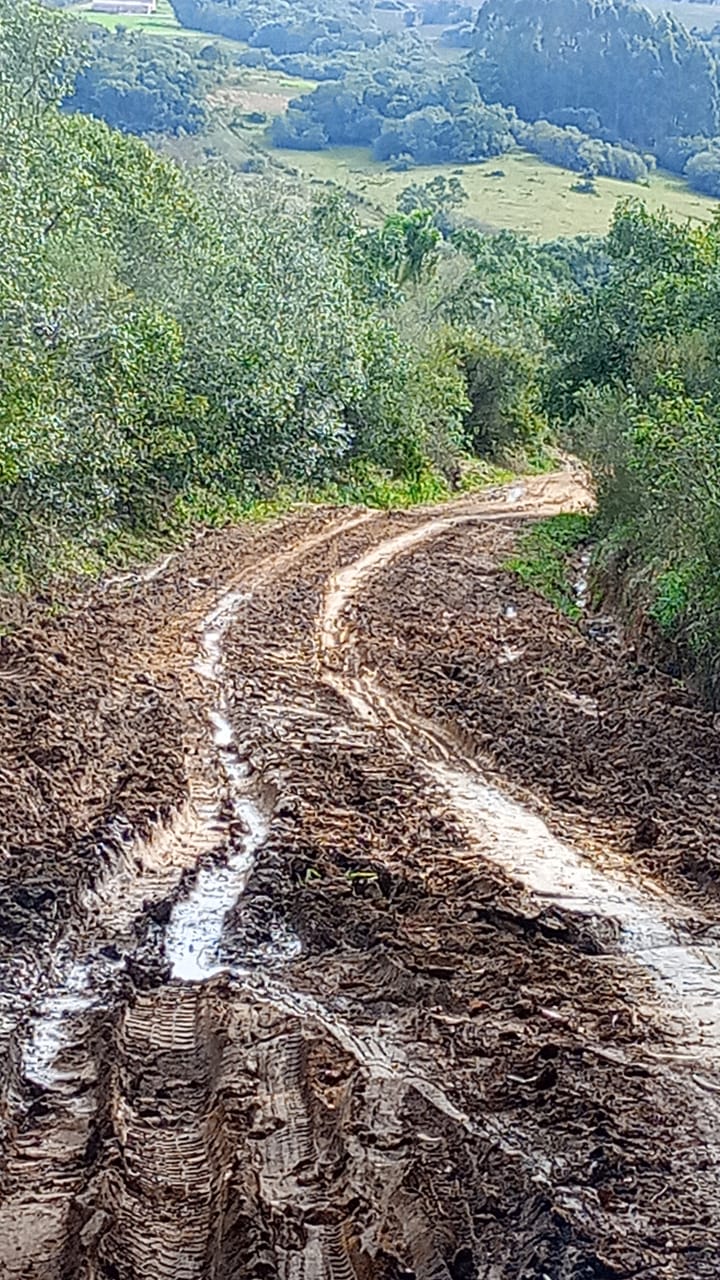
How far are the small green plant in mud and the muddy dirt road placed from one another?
380 cm

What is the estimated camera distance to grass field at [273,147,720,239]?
75.1m

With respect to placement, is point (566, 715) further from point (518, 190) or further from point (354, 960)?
point (518, 190)

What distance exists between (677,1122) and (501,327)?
39183mm

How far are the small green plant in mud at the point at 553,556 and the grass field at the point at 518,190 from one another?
5013 centimetres

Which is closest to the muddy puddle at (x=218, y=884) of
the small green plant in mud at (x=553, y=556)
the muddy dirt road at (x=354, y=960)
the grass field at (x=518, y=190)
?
the muddy dirt road at (x=354, y=960)

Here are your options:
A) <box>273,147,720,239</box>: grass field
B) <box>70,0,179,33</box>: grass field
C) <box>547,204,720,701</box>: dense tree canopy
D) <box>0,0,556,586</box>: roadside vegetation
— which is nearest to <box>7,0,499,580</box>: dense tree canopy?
<box>0,0,556,586</box>: roadside vegetation

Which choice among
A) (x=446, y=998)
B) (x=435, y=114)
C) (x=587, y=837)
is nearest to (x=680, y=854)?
(x=587, y=837)

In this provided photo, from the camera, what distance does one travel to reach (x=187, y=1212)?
5.46m

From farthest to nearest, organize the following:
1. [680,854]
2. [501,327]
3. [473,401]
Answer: [501,327] → [473,401] → [680,854]

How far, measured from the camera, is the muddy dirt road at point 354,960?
17.3ft

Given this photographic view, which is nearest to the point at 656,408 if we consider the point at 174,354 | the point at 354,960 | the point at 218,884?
A: the point at 174,354

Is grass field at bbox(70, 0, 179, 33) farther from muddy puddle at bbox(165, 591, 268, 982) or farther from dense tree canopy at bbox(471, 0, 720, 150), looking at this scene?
muddy puddle at bbox(165, 591, 268, 982)

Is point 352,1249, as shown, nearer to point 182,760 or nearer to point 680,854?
point 680,854

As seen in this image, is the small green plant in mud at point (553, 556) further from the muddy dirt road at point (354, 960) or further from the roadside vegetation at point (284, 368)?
the muddy dirt road at point (354, 960)
